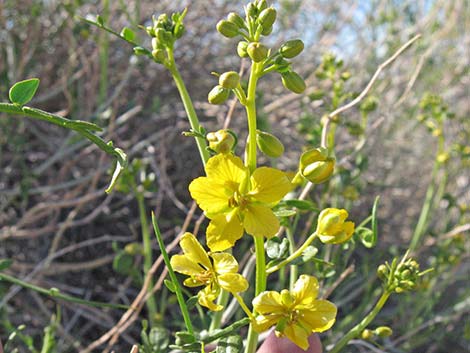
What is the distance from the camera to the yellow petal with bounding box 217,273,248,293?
642 mm

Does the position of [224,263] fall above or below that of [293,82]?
below

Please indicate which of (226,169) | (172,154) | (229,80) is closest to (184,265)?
(226,169)

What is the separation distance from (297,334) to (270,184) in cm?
18

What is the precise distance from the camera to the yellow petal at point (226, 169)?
66cm

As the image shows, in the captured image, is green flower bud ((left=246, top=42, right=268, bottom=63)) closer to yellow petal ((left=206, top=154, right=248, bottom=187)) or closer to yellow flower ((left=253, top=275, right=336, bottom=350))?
yellow petal ((left=206, top=154, right=248, bottom=187))

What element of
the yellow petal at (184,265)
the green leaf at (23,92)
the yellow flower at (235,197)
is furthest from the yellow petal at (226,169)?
the green leaf at (23,92)

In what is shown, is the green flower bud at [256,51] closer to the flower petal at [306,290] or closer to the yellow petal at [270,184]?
the yellow petal at [270,184]

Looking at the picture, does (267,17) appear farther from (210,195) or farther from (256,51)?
(210,195)

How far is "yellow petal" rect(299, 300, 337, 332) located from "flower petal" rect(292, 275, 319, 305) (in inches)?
0.4

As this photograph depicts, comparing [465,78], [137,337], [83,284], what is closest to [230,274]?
[137,337]

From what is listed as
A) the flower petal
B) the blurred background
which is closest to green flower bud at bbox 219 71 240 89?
the flower petal

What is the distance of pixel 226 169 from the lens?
0.67 meters

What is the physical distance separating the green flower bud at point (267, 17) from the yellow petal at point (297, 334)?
14.6 inches

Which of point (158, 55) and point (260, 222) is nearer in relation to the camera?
point (260, 222)
